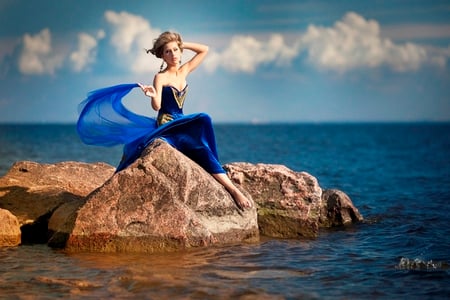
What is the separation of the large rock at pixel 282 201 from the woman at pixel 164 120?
2.74 feet

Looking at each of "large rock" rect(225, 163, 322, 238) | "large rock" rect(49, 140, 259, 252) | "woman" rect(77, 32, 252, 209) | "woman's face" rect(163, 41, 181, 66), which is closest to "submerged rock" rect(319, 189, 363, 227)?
"large rock" rect(225, 163, 322, 238)

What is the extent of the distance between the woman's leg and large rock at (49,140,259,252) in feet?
1.59

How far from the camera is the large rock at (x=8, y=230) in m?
9.41

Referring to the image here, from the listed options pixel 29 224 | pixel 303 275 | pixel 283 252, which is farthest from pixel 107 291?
pixel 29 224

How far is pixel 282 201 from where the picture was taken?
33.4 ft

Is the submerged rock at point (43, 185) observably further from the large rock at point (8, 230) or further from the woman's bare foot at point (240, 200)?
the woman's bare foot at point (240, 200)

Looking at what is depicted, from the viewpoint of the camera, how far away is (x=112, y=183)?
8.76 metres

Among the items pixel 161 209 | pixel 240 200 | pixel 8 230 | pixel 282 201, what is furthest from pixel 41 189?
pixel 282 201

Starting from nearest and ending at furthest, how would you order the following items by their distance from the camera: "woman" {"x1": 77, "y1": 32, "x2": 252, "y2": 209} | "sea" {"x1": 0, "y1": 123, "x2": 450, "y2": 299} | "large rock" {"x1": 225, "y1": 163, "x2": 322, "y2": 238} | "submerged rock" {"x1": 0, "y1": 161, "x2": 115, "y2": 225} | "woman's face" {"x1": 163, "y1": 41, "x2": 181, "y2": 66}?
"sea" {"x1": 0, "y1": 123, "x2": 450, "y2": 299}, "woman" {"x1": 77, "y1": 32, "x2": 252, "y2": 209}, "woman's face" {"x1": 163, "y1": 41, "x2": 181, "y2": 66}, "large rock" {"x1": 225, "y1": 163, "x2": 322, "y2": 238}, "submerged rock" {"x1": 0, "y1": 161, "x2": 115, "y2": 225}

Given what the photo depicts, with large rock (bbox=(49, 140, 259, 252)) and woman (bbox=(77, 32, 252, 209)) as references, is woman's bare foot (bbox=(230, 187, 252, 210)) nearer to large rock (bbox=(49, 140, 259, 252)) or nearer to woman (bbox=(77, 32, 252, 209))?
woman (bbox=(77, 32, 252, 209))

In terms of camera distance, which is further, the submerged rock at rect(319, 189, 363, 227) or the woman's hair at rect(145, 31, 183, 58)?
the submerged rock at rect(319, 189, 363, 227)

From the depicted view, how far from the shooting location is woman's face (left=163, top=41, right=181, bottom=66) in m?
9.80

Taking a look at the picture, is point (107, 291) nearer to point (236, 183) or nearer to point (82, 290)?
point (82, 290)

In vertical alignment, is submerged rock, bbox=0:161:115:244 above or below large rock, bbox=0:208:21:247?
above
